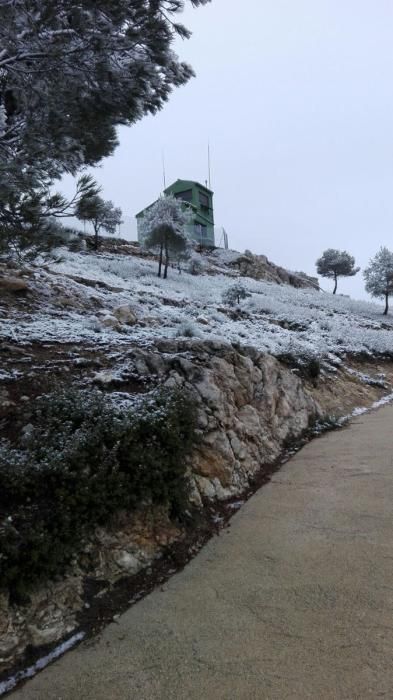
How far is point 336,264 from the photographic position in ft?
123

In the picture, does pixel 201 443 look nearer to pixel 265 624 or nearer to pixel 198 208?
pixel 265 624

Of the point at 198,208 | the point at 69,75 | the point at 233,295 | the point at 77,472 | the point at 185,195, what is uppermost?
the point at 185,195

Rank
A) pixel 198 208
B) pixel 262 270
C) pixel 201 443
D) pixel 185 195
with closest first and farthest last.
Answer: pixel 201 443
pixel 262 270
pixel 185 195
pixel 198 208

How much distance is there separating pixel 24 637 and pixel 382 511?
303 centimetres

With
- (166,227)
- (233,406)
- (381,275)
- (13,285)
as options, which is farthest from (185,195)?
(233,406)

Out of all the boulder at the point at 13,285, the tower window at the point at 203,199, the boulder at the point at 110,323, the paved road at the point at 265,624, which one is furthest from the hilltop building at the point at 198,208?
the paved road at the point at 265,624

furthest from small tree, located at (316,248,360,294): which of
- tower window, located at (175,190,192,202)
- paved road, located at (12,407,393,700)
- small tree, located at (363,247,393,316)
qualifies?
paved road, located at (12,407,393,700)

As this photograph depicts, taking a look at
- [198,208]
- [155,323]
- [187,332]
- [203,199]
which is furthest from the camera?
[203,199]

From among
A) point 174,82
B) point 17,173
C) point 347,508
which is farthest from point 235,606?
point 174,82

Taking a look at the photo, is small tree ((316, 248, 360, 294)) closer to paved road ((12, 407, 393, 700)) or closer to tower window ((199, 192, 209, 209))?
tower window ((199, 192, 209, 209))

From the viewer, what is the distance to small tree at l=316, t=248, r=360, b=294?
37.5 meters

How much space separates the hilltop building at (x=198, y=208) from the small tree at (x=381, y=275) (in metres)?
12.9

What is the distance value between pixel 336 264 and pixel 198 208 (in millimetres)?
13685

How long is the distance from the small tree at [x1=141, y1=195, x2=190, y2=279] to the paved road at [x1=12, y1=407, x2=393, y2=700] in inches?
776
